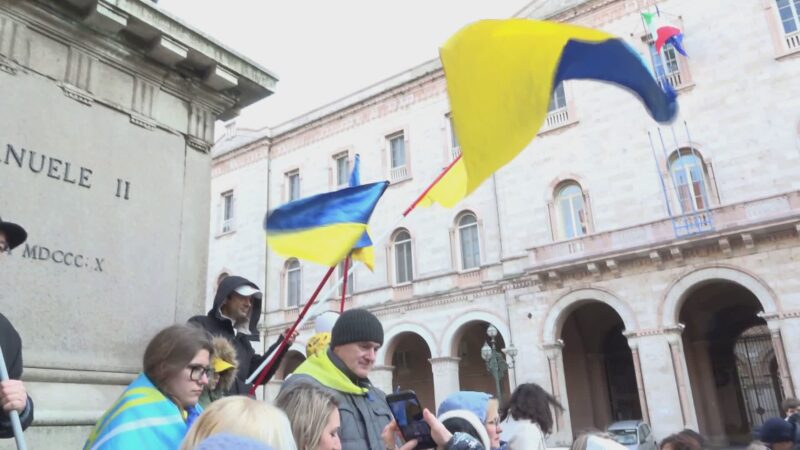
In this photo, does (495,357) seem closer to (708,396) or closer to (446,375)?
(446,375)

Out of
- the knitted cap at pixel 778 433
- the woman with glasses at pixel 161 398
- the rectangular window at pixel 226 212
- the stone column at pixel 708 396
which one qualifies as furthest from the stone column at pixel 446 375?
the woman with glasses at pixel 161 398

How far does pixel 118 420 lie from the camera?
209 centimetres

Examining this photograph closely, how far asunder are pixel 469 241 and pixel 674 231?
685 centimetres

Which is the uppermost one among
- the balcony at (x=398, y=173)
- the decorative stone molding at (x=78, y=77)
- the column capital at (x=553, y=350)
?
the balcony at (x=398, y=173)

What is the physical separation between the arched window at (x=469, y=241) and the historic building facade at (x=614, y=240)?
57 mm

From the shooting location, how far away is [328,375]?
108 inches

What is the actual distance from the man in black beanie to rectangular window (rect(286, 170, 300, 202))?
76.0 ft

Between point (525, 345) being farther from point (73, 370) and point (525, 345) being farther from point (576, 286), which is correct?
point (73, 370)

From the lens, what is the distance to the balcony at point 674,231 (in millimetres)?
14672

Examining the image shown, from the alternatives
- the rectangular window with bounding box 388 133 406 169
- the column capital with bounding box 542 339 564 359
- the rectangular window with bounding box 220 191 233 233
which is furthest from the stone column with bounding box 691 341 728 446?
the rectangular window with bounding box 220 191 233 233

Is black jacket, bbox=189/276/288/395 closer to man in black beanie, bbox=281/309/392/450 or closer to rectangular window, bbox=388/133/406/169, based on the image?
man in black beanie, bbox=281/309/392/450

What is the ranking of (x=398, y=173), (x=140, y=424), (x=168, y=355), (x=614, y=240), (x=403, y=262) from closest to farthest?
(x=140, y=424) → (x=168, y=355) → (x=614, y=240) → (x=403, y=262) → (x=398, y=173)

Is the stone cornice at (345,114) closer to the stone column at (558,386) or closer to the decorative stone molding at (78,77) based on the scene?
the stone column at (558,386)

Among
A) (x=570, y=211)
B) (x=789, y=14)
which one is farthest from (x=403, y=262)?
(x=789, y=14)
